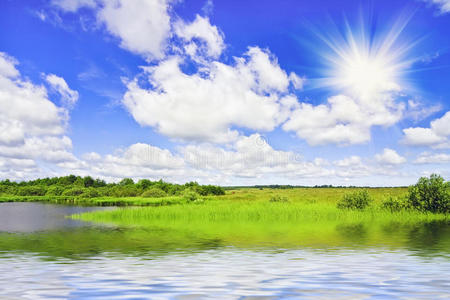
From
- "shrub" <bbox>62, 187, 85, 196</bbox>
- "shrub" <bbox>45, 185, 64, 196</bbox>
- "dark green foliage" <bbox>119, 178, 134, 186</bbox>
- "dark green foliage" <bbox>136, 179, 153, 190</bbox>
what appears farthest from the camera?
"dark green foliage" <bbox>119, 178, 134, 186</bbox>

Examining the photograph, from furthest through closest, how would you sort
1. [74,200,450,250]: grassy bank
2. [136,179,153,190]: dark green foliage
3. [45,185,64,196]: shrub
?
[45,185,64,196]: shrub
[136,179,153,190]: dark green foliage
[74,200,450,250]: grassy bank

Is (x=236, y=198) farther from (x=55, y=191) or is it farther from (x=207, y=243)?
(x=55, y=191)

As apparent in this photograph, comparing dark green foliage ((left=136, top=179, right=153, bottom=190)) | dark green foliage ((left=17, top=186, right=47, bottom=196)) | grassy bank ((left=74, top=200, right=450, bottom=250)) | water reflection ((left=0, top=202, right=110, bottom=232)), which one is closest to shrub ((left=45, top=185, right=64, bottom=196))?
dark green foliage ((left=17, top=186, right=47, bottom=196))

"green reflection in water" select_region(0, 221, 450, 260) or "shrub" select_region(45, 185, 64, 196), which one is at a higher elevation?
"shrub" select_region(45, 185, 64, 196)

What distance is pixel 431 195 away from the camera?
42531 millimetres

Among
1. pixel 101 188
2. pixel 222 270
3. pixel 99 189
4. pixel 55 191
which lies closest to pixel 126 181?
pixel 101 188

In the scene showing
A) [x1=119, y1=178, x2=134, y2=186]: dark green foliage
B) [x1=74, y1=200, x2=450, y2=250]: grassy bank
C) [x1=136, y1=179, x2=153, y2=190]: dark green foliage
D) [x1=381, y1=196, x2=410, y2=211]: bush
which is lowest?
[x1=74, y1=200, x2=450, y2=250]: grassy bank

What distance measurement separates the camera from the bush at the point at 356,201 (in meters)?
45.3

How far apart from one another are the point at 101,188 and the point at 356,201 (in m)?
101

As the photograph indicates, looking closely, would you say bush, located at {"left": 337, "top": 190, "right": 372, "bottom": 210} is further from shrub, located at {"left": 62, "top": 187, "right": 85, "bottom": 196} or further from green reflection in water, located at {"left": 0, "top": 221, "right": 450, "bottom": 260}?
shrub, located at {"left": 62, "top": 187, "right": 85, "bottom": 196}

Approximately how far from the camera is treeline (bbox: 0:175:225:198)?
356 feet

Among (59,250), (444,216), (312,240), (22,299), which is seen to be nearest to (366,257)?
(312,240)

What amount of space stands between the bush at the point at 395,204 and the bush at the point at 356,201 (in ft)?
6.74

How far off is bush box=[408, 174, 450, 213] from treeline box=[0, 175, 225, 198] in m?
52.5
